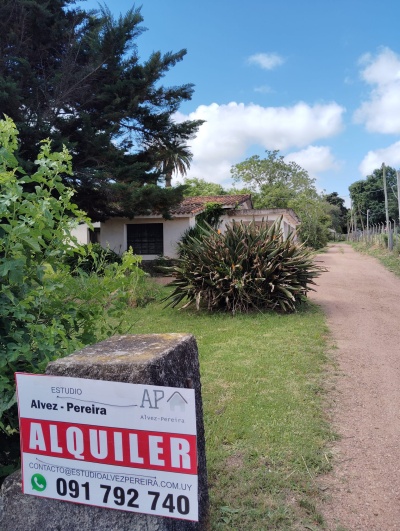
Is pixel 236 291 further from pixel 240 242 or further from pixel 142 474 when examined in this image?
pixel 142 474

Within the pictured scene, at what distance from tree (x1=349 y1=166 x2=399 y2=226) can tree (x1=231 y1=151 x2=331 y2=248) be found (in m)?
21.2

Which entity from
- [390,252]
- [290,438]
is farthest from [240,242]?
[390,252]

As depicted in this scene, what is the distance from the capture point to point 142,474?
1698 millimetres

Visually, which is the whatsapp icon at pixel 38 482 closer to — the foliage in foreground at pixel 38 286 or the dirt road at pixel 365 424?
the foliage in foreground at pixel 38 286

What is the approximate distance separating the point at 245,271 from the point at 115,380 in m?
7.63

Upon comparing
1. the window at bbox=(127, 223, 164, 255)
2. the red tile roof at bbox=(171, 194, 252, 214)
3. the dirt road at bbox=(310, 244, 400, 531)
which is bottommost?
the dirt road at bbox=(310, 244, 400, 531)

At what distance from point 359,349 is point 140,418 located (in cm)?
570

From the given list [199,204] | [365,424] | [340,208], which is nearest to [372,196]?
[340,208]

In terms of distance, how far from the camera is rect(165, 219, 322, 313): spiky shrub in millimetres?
9375

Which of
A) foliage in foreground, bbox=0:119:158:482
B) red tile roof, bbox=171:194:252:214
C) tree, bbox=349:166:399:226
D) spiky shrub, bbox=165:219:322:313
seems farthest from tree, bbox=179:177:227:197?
A: foliage in foreground, bbox=0:119:158:482

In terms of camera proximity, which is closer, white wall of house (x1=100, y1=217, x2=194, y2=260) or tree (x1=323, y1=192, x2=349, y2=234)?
white wall of house (x1=100, y1=217, x2=194, y2=260)

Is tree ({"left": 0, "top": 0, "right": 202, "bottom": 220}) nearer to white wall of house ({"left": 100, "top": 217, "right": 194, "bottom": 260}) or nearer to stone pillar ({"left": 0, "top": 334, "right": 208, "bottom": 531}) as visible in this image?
white wall of house ({"left": 100, "top": 217, "right": 194, "bottom": 260})

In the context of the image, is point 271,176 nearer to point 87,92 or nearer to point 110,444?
point 87,92

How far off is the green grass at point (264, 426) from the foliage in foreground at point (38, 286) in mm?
569
